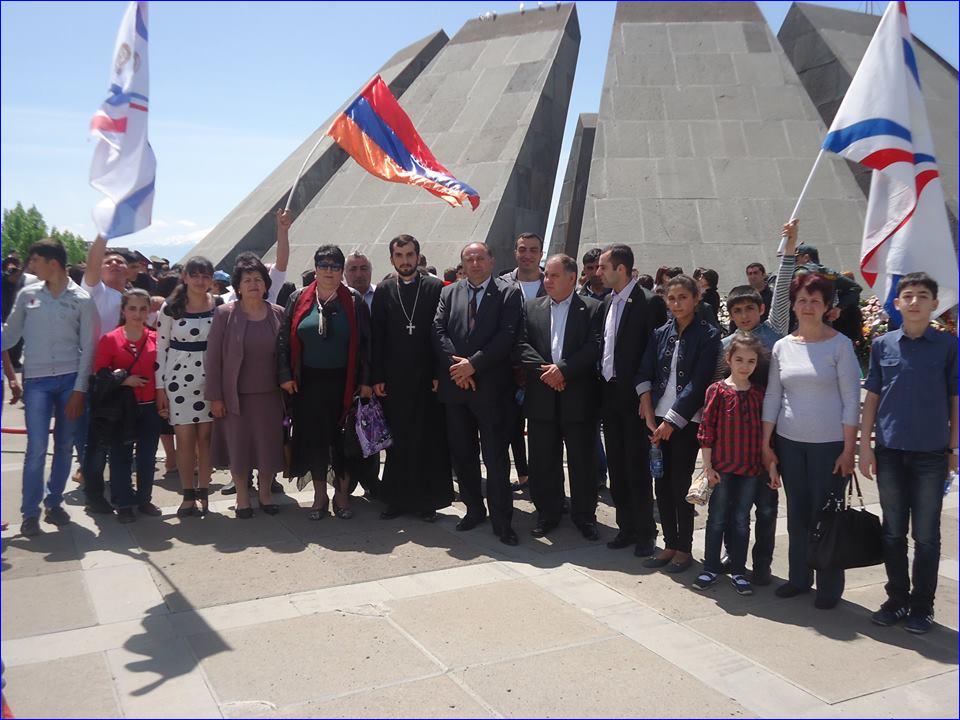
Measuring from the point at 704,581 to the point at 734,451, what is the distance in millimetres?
786

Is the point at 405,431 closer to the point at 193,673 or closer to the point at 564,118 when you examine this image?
the point at 193,673

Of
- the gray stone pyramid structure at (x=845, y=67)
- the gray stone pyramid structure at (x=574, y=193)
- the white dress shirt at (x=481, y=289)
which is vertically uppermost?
the gray stone pyramid structure at (x=845, y=67)

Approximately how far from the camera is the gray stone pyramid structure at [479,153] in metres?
13.4

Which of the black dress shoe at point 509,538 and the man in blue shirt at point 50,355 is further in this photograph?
the black dress shoe at point 509,538

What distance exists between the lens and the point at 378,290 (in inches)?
231

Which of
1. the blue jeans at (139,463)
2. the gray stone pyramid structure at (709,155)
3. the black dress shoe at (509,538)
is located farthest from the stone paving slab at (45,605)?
the gray stone pyramid structure at (709,155)

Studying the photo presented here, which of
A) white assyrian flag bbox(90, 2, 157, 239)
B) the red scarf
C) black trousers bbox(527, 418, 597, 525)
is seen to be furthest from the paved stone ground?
white assyrian flag bbox(90, 2, 157, 239)

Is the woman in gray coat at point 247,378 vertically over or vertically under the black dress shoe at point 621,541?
over

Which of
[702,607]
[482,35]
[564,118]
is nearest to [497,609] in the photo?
[702,607]

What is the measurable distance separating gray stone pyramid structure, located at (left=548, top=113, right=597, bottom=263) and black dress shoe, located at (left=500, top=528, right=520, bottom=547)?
37.5 feet

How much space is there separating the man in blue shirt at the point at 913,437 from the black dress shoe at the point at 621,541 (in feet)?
5.28

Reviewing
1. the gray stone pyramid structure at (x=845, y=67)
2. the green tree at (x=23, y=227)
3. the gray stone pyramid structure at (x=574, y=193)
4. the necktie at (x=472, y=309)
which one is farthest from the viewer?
the green tree at (x=23, y=227)

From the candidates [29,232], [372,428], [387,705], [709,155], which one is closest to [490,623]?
[387,705]

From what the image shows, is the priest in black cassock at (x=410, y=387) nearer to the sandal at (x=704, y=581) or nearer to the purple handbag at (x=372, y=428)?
the purple handbag at (x=372, y=428)
